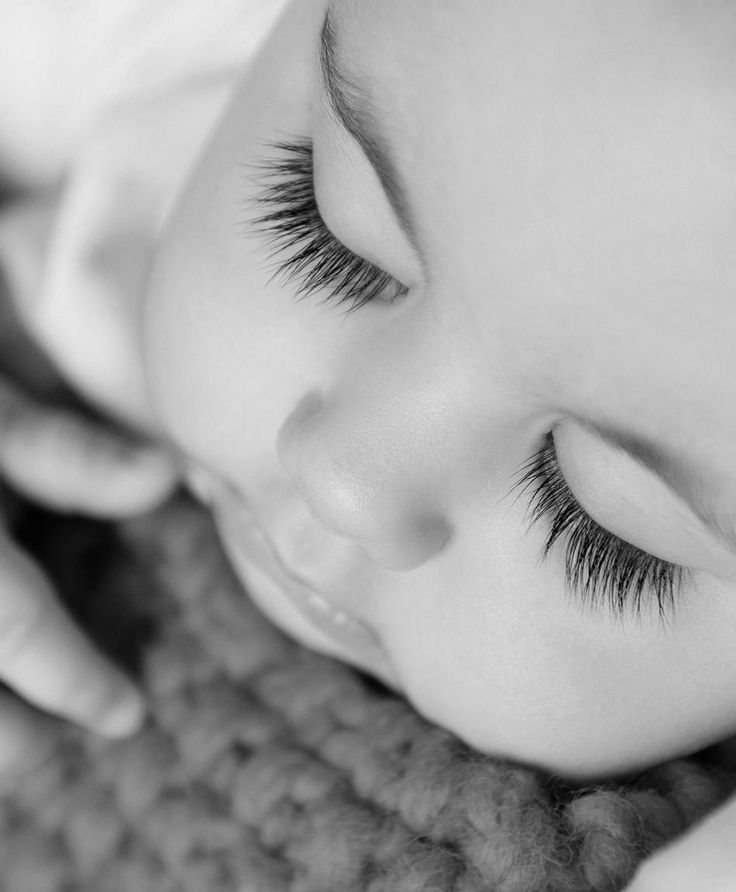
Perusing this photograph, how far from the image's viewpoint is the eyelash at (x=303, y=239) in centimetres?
60

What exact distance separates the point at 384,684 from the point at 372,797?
118mm

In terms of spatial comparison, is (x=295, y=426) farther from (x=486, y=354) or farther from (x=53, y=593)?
(x=53, y=593)

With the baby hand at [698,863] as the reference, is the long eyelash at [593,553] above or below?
above

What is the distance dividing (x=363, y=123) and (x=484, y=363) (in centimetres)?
13

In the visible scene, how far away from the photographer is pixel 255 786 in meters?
0.67

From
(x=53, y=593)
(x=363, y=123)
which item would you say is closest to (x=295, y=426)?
(x=363, y=123)

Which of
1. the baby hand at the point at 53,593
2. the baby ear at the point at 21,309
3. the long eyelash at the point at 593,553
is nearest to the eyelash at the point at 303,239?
the long eyelash at the point at 593,553

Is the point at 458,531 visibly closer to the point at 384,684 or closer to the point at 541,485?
the point at 541,485

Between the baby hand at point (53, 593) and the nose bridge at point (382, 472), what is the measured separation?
267 millimetres

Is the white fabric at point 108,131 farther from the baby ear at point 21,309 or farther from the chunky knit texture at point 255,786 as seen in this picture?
the chunky knit texture at point 255,786

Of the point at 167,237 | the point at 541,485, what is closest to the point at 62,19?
the point at 167,237

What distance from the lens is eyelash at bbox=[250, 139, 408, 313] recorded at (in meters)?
0.60

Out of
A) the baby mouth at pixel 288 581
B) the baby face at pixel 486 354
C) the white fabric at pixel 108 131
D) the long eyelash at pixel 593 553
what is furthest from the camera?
the white fabric at pixel 108 131

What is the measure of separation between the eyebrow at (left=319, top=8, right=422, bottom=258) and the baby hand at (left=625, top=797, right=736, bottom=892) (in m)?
0.31
